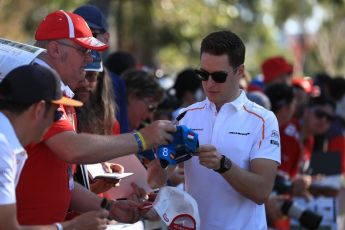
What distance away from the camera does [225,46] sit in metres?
5.12

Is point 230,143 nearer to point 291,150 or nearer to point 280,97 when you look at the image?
point 280,97

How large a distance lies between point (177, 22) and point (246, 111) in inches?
645

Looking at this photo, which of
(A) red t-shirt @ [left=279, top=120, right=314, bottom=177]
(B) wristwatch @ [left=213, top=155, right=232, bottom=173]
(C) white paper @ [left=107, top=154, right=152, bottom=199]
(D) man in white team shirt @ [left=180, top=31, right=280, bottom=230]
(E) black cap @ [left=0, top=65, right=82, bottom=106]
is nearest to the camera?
(E) black cap @ [left=0, top=65, right=82, bottom=106]

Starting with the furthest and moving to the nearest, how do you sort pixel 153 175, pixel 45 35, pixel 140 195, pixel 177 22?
pixel 177 22
pixel 140 195
pixel 153 175
pixel 45 35

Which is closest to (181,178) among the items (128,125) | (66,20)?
(128,125)

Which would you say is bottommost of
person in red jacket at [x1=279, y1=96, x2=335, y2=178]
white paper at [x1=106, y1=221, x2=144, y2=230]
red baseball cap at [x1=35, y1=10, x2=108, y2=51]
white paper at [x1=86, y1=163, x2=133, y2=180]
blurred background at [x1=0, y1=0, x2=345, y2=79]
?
blurred background at [x1=0, y1=0, x2=345, y2=79]

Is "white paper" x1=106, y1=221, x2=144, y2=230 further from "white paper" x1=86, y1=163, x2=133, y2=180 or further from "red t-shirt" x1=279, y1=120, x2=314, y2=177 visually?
"red t-shirt" x1=279, y1=120, x2=314, y2=177

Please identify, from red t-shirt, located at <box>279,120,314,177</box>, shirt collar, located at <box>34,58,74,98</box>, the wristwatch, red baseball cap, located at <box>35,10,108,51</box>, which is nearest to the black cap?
shirt collar, located at <box>34,58,74,98</box>

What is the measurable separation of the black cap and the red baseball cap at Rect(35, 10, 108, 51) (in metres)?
0.85

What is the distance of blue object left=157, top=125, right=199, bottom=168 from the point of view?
183 inches

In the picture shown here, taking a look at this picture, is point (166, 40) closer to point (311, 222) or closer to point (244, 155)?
point (311, 222)

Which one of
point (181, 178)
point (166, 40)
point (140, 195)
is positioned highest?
point (140, 195)

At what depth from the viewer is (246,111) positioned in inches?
202

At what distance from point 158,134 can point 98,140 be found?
328 millimetres
